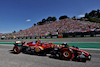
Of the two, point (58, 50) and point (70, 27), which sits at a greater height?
point (70, 27)

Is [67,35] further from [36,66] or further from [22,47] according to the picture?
[36,66]

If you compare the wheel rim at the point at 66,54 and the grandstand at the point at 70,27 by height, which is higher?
the grandstand at the point at 70,27

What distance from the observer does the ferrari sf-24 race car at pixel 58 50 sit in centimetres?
377

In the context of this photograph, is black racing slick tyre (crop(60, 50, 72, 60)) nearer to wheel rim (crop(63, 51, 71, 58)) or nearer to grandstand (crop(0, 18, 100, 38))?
wheel rim (crop(63, 51, 71, 58))

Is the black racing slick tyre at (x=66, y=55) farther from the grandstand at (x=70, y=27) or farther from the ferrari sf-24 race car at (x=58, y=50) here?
the grandstand at (x=70, y=27)

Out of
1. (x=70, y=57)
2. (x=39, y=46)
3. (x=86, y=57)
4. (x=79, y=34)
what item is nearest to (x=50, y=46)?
(x=39, y=46)

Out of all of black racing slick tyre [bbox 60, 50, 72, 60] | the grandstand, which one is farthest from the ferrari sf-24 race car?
the grandstand

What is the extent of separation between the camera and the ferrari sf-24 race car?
148 inches

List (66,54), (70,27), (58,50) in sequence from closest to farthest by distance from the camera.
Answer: (66,54), (58,50), (70,27)

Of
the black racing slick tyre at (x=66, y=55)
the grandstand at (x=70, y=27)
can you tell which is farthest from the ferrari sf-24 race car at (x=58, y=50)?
the grandstand at (x=70, y=27)

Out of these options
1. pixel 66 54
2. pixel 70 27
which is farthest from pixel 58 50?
pixel 70 27

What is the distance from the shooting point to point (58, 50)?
4.27 m

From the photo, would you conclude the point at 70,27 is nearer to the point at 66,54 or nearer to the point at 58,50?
the point at 58,50

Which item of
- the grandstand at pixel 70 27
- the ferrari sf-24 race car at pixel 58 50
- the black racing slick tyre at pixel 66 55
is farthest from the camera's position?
the grandstand at pixel 70 27
